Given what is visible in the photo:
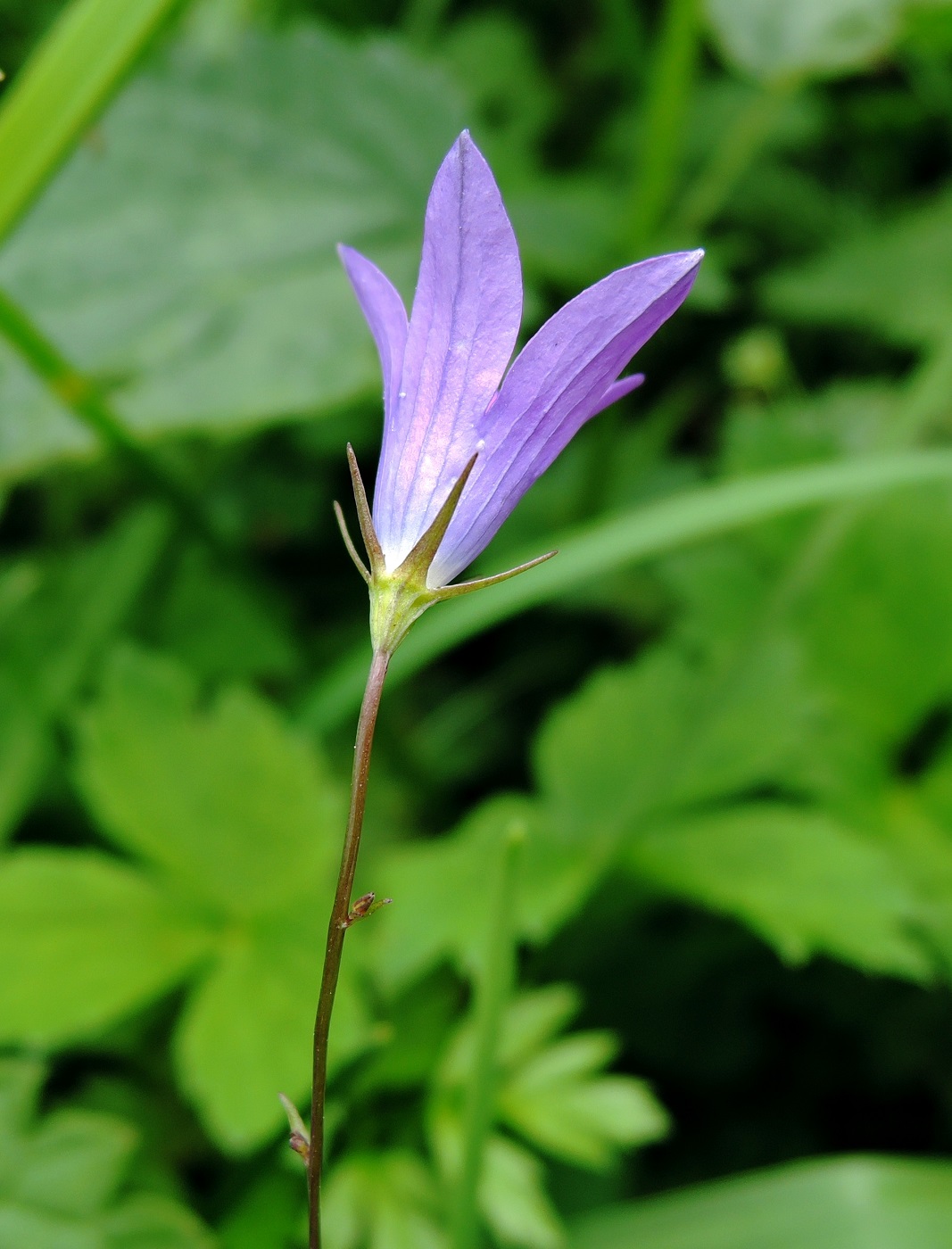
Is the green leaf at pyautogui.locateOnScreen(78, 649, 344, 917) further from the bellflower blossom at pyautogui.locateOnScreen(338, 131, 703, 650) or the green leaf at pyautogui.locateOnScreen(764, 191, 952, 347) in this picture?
the green leaf at pyautogui.locateOnScreen(764, 191, 952, 347)

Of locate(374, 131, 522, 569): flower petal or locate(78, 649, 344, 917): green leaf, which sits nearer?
locate(374, 131, 522, 569): flower petal

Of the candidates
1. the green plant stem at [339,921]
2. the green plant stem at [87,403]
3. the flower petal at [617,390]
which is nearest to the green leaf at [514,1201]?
the green plant stem at [339,921]

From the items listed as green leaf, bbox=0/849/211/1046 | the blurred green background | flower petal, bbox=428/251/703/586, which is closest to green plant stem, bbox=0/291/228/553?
the blurred green background

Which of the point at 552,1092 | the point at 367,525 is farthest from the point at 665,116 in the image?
the point at 552,1092

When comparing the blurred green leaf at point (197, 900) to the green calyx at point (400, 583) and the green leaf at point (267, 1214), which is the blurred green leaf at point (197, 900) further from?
the green calyx at point (400, 583)

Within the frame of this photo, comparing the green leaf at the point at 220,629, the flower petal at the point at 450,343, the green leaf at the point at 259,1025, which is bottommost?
the green leaf at the point at 259,1025

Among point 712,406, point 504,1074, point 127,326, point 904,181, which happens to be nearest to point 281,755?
point 504,1074

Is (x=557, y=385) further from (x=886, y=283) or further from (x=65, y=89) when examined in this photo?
(x=886, y=283)
